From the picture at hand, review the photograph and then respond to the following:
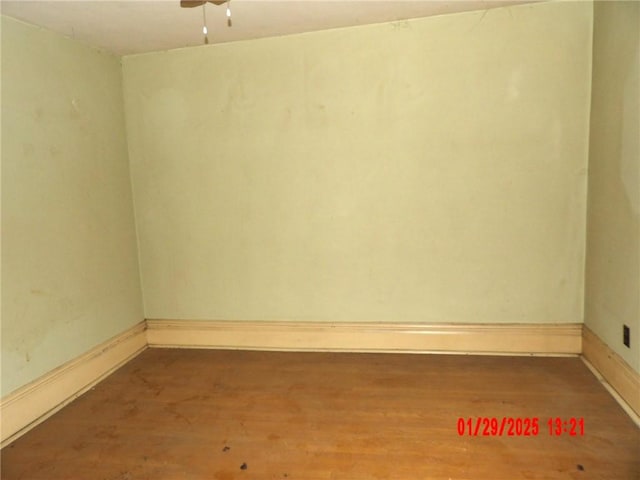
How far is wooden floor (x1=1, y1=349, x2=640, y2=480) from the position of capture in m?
1.58

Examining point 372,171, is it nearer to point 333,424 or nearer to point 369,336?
point 369,336

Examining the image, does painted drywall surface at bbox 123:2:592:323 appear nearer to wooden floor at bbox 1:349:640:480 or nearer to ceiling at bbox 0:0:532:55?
ceiling at bbox 0:0:532:55

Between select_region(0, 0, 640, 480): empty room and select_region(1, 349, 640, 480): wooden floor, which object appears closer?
select_region(1, 349, 640, 480): wooden floor

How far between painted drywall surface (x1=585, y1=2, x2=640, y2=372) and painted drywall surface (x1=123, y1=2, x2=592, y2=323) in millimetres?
95

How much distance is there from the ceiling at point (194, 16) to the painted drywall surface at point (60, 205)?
15 cm

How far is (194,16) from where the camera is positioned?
2.12m

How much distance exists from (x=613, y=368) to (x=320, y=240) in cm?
172

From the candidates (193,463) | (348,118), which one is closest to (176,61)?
(348,118)

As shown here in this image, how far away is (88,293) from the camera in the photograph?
2359mm

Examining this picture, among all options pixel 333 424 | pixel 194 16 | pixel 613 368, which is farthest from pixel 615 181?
pixel 194 16
